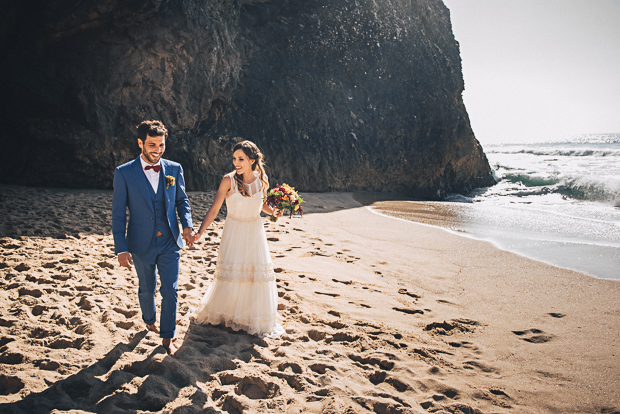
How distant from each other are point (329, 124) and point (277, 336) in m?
13.4

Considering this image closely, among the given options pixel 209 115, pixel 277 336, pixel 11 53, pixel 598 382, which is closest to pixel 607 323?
pixel 598 382

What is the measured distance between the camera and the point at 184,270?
17.5 feet

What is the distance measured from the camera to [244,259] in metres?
3.69

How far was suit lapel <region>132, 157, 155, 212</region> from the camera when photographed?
3113 millimetres

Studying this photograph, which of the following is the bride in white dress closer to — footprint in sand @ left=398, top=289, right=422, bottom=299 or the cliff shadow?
footprint in sand @ left=398, top=289, right=422, bottom=299

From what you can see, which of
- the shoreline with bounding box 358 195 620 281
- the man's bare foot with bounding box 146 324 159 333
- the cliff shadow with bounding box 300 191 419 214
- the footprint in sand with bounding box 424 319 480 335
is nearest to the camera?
the man's bare foot with bounding box 146 324 159 333

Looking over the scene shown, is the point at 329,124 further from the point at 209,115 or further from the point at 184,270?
the point at 184,270

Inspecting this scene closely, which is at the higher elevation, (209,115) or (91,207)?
(209,115)

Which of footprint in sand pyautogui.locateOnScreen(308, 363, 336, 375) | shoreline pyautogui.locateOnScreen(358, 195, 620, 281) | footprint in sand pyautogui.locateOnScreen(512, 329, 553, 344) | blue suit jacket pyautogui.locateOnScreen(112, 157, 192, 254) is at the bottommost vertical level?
footprint in sand pyautogui.locateOnScreen(512, 329, 553, 344)

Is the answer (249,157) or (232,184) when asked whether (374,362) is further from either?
(249,157)

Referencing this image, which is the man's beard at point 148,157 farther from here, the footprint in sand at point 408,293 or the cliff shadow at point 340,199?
the cliff shadow at point 340,199

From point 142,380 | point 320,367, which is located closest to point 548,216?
point 320,367

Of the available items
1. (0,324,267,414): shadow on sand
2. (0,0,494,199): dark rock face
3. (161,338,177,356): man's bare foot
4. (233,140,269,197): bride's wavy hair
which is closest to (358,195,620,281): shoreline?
(0,0,494,199): dark rock face

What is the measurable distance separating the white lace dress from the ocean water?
553 cm
